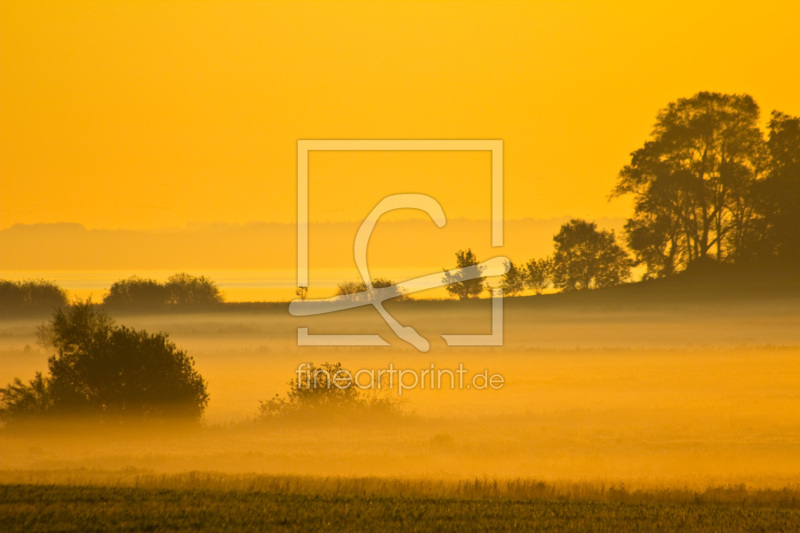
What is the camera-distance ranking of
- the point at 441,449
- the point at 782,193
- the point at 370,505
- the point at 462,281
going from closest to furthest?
the point at 370,505
the point at 441,449
the point at 782,193
the point at 462,281

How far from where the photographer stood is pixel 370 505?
2644 centimetres

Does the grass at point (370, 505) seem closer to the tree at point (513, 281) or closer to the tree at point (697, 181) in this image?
the tree at point (697, 181)

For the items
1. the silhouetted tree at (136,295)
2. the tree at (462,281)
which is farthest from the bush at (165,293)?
the tree at (462,281)

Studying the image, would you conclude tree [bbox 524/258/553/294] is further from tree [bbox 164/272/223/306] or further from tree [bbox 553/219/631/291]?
tree [bbox 164/272/223/306]

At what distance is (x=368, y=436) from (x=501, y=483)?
21.7 m

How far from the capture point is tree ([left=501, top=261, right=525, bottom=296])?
97.8m

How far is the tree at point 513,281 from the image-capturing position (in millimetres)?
97812

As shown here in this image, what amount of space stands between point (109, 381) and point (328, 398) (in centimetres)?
1223

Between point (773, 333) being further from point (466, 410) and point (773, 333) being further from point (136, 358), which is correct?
point (136, 358)

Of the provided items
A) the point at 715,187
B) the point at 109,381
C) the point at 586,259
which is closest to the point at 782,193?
the point at 715,187

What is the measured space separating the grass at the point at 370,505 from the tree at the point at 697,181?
50.2 metres

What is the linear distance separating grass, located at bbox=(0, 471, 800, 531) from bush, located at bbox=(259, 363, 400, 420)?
67.7 ft

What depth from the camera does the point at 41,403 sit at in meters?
55.4

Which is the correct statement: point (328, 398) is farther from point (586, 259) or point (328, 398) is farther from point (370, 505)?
point (586, 259)
